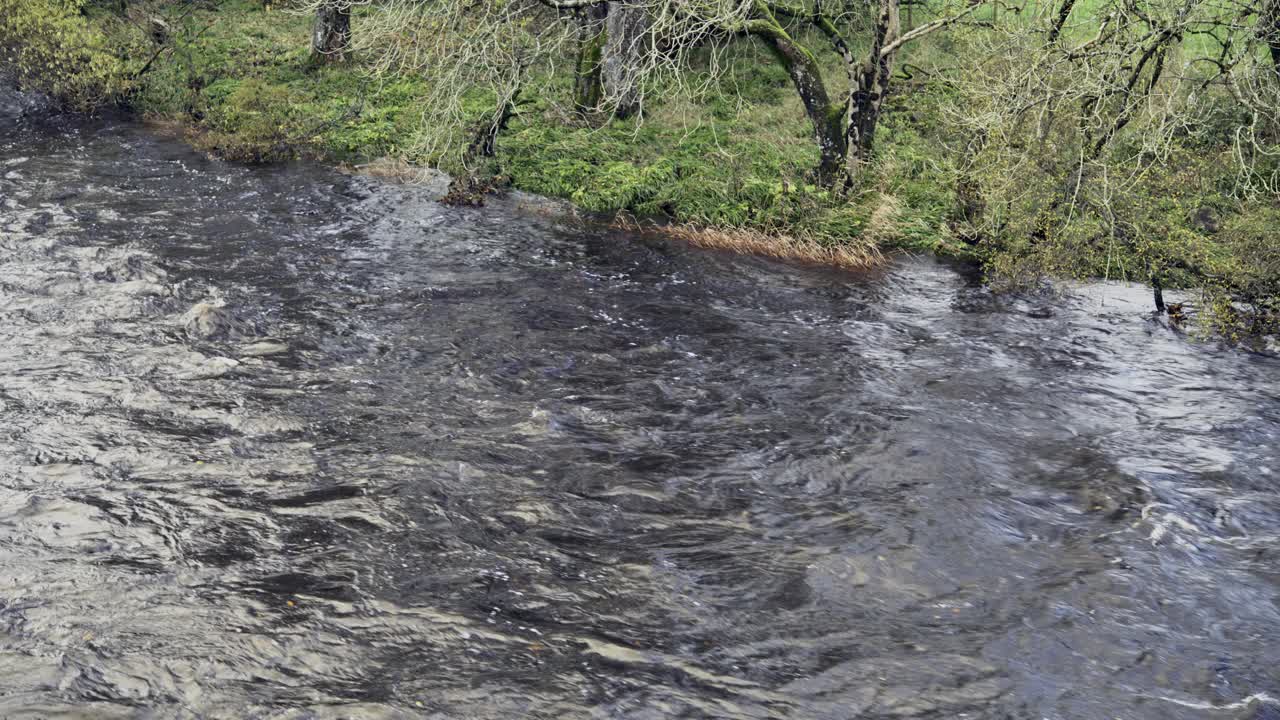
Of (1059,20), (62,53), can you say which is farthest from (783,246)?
(62,53)

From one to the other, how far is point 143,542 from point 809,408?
7.55 meters

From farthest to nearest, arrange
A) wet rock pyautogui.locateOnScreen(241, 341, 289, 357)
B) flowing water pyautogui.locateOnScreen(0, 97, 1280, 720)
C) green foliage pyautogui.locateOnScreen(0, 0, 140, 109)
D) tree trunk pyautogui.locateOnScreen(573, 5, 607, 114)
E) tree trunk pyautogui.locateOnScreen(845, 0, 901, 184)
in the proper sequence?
tree trunk pyautogui.locateOnScreen(573, 5, 607, 114) → green foliage pyautogui.locateOnScreen(0, 0, 140, 109) → tree trunk pyautogui.locateOnScreen(845, 0, 901, 184) → wet rock pyautogui.locateOnScreen(241, 341, 289, 357) → flowing water pyautogui.locateOnScreen(0, 97, 1280, 720)

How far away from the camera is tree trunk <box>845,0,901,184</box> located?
19.5 m

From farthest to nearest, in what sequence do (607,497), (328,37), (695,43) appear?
(328,37) → (695,43) → (607,497)

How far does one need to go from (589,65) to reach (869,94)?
8746mm

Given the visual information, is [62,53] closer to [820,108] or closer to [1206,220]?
[820,108]

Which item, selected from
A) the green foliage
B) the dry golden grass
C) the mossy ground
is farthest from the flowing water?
the green foliage

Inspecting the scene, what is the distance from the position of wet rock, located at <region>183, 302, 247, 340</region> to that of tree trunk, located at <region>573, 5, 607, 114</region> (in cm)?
1348

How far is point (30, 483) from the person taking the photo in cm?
952

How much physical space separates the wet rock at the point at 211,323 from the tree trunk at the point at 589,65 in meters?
13.5

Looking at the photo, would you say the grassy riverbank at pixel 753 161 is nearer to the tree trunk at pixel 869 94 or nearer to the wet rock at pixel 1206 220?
the wet rock at pixel 1206 220

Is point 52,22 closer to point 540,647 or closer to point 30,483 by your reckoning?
point 30,483

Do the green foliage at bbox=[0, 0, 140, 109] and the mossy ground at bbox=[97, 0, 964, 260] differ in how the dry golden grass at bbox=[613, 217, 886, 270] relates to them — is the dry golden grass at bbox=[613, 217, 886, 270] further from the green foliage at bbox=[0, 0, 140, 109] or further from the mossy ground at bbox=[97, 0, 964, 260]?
the green foliage at bbox=[0, 0, 140, 109]

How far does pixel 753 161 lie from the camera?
875 inches
